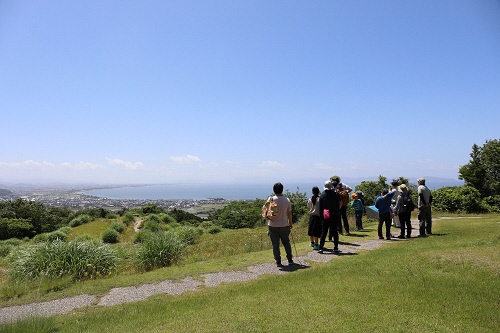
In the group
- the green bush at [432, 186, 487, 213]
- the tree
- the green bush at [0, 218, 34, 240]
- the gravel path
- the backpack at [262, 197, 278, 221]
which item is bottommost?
the green bush at [0, 218, 34, 240]

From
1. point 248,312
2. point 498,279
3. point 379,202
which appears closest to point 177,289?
point 248,312

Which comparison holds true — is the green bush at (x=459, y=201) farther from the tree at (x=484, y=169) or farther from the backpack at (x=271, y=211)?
the backpack at (x=271, y=211)

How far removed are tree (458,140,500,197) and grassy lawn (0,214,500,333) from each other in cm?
2612

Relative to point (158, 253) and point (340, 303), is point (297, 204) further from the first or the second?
point (340, 303)

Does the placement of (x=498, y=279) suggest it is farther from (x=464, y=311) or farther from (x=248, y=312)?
(x=248, y=312)

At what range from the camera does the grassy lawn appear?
4141 millimetres

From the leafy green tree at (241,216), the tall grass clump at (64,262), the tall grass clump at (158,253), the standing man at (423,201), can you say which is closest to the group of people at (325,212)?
the standing man at (423,201)

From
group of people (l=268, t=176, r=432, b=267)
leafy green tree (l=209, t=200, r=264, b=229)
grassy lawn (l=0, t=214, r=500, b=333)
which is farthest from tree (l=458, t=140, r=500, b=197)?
grassy lawn (l=0, t=214, r=500, b=333)

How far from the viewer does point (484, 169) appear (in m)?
29.1

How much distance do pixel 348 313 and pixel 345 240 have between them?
697 cm

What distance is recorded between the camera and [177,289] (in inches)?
255

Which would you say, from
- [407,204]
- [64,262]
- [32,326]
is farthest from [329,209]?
[64,262]

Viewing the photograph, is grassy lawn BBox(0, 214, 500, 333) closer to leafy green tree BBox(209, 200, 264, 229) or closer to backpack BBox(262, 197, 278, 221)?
backpack BBox(262, 197, 278, 221)

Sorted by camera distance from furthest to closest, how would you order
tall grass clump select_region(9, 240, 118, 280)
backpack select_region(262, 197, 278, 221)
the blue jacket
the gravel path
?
the blue jacket → tall grass clump select_region(9, 240, 118, 280) → backpack select_region(262, 197, 278, 221) → the gravel path
